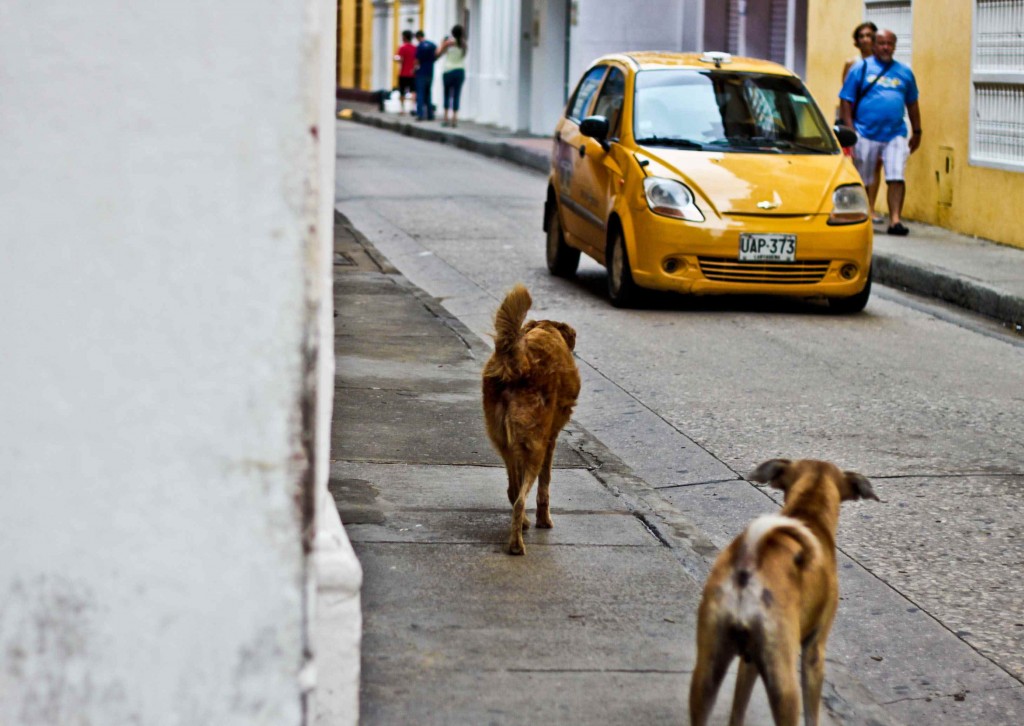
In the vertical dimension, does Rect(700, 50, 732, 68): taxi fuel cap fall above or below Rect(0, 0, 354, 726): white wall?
above

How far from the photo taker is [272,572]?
3.20m

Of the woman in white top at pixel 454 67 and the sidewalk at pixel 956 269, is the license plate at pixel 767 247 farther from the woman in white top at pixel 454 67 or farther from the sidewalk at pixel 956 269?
the woman in white top at pixel 454 67

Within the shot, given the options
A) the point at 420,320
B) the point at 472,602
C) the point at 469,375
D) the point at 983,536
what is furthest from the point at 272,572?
the point at 420,320

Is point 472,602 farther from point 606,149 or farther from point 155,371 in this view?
point 606,149

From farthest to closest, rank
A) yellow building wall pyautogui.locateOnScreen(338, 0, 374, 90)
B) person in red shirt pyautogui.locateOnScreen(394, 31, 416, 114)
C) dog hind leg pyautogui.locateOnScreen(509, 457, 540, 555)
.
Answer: yellow building wall pyautogui.locateOnScreen(338, 0, 374, 90) < person in red shirt pyautogui.locateOnScreen(394, 31, 416, 114) < dog hind leg pyautogui.locateOnScreen(509, 457, 540, 555)

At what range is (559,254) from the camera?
44.3 feet

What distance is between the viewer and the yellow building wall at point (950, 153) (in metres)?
15.5

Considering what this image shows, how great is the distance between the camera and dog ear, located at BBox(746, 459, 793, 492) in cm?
425

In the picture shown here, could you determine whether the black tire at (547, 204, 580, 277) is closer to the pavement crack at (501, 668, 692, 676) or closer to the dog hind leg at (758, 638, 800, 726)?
the pavement crack at (501, 668, 692, 676)

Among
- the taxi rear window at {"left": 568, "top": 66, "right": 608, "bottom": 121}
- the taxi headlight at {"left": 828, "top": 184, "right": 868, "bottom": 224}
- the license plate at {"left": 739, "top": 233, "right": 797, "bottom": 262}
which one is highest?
the taxi rear window at {"left": 568, "top": 66, "right": 608, "bottom": 121}

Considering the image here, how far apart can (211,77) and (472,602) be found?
235 cm

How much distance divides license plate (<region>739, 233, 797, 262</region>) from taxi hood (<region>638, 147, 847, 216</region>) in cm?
17

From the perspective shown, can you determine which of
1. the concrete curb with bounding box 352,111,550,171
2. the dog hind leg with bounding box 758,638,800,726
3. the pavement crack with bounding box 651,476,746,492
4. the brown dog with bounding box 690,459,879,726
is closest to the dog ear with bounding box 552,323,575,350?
the pavement crack with bounding box 651,476,746,492

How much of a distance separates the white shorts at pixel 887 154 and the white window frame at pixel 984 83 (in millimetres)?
→ 634
